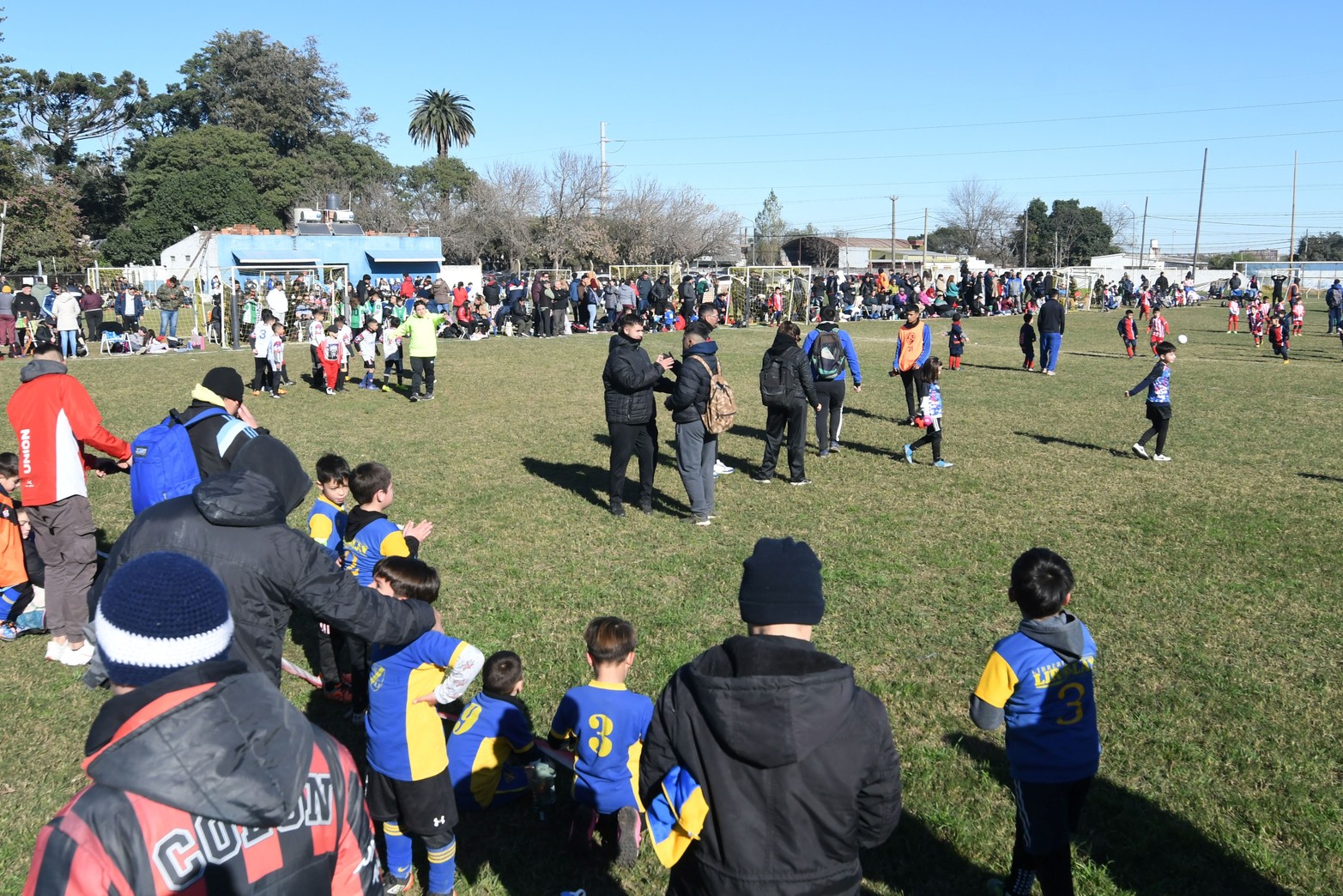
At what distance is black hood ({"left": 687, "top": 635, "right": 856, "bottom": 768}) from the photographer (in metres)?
2.28

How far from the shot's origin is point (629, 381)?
889 centimetres

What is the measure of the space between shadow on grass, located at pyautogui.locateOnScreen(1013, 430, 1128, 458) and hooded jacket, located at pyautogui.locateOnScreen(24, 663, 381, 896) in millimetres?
12296

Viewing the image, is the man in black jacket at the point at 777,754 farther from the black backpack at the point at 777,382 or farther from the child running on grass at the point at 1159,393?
the child running on grass at the point at 1159,393

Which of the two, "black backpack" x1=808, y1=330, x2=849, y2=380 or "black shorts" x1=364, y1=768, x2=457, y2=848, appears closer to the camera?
"black shorts" x1=364, y1=768, x2=457, y2=848

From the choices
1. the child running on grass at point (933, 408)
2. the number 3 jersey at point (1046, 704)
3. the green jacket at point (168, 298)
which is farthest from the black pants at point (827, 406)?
the green jacket at point (168, 298)

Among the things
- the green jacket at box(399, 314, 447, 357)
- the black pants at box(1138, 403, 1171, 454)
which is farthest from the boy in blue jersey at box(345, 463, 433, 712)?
the green jacket at box(399, 314, 447, 357)

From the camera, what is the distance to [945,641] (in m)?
6.34

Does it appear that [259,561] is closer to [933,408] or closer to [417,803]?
[417,803]

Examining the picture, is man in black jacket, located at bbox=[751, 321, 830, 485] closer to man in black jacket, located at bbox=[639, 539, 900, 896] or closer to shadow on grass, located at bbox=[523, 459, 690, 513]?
shadow on grass, located at bbox=[523, 459, 690, 513]

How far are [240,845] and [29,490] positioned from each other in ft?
17.0

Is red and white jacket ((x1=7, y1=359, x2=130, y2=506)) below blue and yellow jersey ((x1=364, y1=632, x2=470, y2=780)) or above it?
above

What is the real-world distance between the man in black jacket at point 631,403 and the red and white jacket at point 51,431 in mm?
4277

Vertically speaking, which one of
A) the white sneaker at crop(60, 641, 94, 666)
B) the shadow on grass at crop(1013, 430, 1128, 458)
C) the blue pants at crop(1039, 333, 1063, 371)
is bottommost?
the white sneaker at crop(60, 641, 94, 666)

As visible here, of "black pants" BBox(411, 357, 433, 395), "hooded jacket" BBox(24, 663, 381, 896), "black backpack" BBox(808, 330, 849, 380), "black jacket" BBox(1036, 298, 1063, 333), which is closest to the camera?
"hooded jacket" BBox(24, 663, 381, 896)
